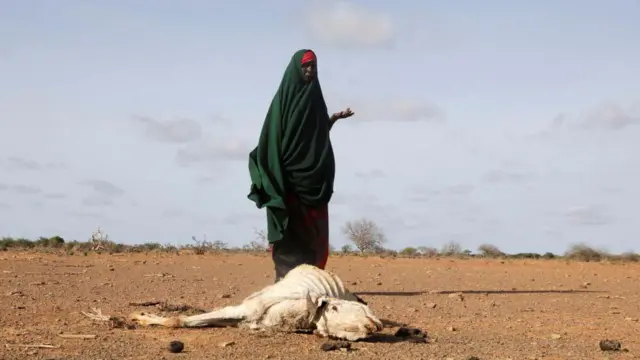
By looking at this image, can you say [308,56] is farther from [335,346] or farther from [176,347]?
[176,347]

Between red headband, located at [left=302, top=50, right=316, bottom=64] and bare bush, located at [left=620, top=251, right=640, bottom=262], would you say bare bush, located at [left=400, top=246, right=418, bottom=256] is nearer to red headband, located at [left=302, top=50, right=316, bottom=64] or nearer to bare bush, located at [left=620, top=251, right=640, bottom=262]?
bare bush, located at [left=620, top=251, right=640, bottom=262]

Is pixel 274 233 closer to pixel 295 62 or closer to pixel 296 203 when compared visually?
pixel 296 203

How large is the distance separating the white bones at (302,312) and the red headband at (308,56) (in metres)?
2.96

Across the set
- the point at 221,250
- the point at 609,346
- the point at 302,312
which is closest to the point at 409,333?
the point at 302,312

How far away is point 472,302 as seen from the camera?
10.9m

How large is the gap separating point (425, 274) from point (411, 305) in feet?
21.1

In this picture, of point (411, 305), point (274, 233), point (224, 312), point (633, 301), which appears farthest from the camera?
point (633, 301)

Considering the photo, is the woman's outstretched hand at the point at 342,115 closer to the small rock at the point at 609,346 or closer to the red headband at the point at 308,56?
the red headband at the point at 308,56

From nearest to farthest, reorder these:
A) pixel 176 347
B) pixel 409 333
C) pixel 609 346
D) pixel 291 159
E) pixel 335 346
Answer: pixel 176 347, pixel 335 346, pixel 609 346, pixel 409 333, pixel 291 159

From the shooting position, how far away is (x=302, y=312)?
662 cm

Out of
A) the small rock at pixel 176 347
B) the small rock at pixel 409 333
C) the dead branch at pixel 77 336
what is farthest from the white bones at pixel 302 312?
the small rock at pixel 176 347

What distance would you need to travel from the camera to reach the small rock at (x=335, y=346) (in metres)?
6.14

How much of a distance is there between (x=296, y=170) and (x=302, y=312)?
9.06ft

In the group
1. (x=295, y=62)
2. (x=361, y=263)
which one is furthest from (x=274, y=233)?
(x=361, y=263)
